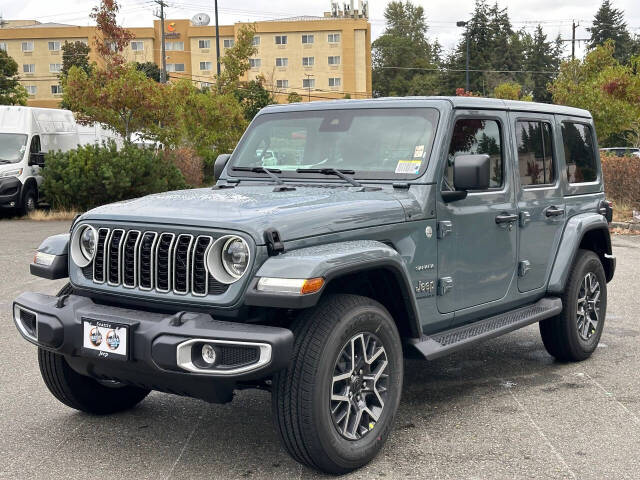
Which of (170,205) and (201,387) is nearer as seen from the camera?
(201,387)

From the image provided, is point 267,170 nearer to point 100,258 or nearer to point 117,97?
point 100,258

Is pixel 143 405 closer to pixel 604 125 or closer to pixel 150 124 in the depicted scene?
pixel 150 124

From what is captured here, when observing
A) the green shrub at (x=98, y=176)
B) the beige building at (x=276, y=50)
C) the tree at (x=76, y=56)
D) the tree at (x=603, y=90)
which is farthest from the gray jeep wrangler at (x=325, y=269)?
the beige building at (x=276, y=50)

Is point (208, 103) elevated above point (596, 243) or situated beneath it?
elevated above

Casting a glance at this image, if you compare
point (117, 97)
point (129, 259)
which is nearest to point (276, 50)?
point (117, 97)

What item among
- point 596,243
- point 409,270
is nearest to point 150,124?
point 596,243

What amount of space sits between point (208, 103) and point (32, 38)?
61.7 m

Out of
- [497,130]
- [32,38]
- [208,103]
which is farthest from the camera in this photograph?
[32,38]

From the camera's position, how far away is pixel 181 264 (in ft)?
12.9

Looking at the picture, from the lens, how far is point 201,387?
3.89m

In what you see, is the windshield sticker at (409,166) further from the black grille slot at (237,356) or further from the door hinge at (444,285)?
the black grille slot at (237,356)

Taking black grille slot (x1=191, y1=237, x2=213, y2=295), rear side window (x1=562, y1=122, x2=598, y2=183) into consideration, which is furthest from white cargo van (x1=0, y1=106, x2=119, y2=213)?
black grille slot (x1=191, y1=237, x2=213, y2=295)

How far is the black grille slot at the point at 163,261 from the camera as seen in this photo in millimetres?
3992

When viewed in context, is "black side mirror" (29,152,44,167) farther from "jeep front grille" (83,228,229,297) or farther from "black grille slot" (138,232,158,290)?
"black grille slot" (138,232,158,290)
